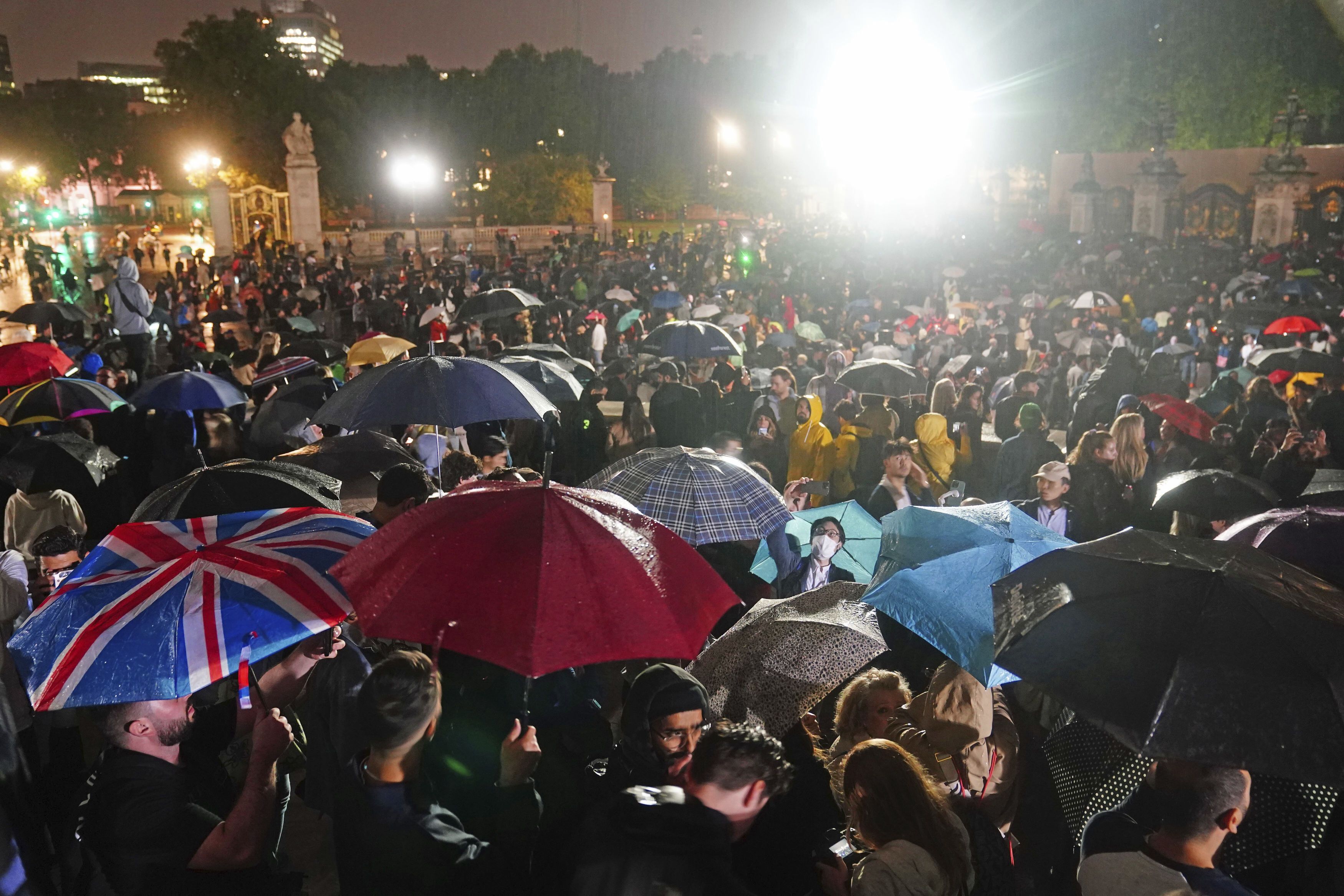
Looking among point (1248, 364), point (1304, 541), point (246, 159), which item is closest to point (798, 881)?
point (1304, 541)

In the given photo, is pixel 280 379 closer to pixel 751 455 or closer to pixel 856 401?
pixel 751 455

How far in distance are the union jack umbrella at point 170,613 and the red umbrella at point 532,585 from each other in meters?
0.22

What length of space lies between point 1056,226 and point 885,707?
4737cm

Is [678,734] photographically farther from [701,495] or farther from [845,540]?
[845,540]

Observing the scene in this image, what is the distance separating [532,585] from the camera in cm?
312

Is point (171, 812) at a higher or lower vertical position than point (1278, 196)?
lower

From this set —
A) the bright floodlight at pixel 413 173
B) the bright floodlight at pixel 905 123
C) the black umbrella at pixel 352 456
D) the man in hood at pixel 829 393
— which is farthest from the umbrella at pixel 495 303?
the bright floodlight at pixel 905 123

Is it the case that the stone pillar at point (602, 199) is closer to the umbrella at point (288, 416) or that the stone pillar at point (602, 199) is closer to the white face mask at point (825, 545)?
the umbrella at point (288, 416)

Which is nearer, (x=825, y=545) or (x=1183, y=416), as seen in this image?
(x=825, y=545)

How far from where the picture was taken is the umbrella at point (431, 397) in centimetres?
569

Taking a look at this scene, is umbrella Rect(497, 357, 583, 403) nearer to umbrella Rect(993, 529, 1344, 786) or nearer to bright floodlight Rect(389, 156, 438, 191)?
umbrella Rect(993, 529, 1344, 786)

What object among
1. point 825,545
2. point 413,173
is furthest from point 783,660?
point 413,173

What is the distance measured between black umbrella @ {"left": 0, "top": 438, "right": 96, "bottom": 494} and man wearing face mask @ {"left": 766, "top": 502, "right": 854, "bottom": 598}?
4945 mm

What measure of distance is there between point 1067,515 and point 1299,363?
6726 millimetres
